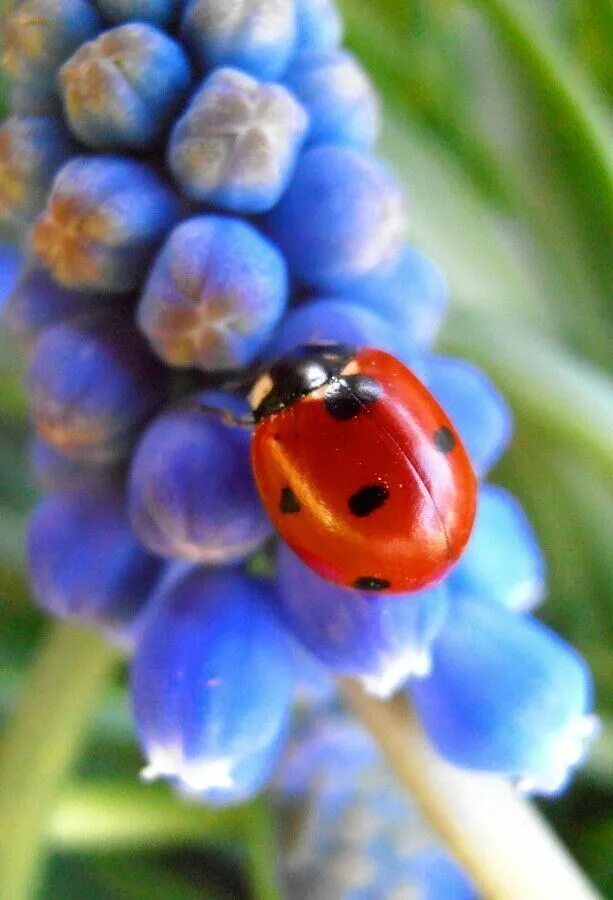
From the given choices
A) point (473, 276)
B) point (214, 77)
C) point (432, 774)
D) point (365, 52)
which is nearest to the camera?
point (214, 77)

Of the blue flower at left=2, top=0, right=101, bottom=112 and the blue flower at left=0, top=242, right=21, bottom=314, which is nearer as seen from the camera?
the blue flower at left=2, top=0, right=101, bottom=112

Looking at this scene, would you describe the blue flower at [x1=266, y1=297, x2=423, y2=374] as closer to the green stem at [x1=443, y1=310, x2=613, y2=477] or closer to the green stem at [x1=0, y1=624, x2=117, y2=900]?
the green stem at [x1=443, y1=310, x2=613, y2=477]

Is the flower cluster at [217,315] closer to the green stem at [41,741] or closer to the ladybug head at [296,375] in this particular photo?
the ladybug head at [296,375]

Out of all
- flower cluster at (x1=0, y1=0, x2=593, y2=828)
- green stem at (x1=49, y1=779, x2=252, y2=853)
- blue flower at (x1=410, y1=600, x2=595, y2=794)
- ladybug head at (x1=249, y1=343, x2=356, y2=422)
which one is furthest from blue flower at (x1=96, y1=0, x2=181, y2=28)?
green stem at (x1=49, y1=779, x2=252, y2=853)

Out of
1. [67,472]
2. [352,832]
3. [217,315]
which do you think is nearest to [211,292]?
[217,315]

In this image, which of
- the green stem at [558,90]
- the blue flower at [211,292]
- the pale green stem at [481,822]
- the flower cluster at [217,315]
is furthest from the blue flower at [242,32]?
the pale green stem at [481,822]

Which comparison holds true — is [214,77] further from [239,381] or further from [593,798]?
[593,798]

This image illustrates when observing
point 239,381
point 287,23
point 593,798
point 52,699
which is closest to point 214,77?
point 287,23
